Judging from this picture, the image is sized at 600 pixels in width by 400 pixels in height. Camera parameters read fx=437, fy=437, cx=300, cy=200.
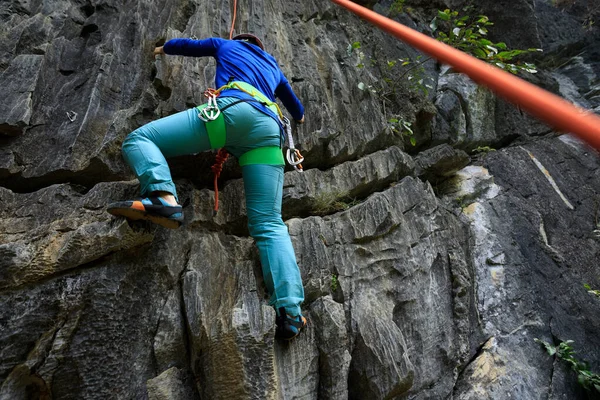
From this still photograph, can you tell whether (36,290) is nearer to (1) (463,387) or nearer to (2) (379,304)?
(2) (379,304)

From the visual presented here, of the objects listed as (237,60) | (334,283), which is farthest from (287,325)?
(237,60)

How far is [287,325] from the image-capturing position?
Result: 3127 millimetres

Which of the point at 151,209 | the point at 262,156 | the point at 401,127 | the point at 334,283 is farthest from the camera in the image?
the point at 401,127

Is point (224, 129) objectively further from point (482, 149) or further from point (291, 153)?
point (482, 149)

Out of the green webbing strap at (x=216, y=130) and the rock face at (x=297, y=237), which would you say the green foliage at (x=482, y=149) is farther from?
the green webbing strap at (x=216, y=130)

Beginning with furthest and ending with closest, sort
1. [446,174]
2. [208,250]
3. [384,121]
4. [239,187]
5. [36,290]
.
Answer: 1. [446,174]
2. [384,121]
3. [239,187]
4. [208,250]
5. [36,290]

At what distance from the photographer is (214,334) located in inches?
118

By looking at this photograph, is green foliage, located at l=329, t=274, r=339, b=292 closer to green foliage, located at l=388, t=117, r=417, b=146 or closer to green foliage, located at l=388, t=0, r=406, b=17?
green foliage, located at l=388, t=117, r=417, b=146

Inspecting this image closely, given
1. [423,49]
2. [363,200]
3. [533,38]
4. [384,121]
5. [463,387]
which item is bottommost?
[463,387]

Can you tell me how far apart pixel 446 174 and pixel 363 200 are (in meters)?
1.73

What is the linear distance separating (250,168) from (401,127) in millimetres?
2726

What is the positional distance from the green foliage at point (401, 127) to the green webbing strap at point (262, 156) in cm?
233

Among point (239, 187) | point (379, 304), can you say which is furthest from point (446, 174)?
point (239, 187)

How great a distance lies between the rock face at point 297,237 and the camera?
117 inches
